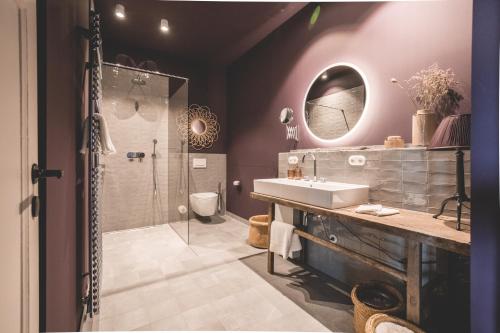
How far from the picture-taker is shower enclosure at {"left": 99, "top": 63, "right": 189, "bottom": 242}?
3330 millimetres

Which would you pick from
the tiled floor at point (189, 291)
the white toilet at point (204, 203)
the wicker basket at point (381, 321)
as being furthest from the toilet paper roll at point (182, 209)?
the wicker basket at point (381, 321)

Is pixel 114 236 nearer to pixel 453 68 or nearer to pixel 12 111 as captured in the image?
pixel 12 111

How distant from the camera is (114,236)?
10.6ft

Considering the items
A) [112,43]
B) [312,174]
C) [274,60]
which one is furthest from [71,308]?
[112,43]

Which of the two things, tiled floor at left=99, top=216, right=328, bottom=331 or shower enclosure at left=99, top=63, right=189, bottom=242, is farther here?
shower enclosure at left=99, top=63, right=189, bottom=242

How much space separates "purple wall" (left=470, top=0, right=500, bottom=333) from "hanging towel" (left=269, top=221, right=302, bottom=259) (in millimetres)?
1403

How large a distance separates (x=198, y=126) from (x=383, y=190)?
321 centimetres

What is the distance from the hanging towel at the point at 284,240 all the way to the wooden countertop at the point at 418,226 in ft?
1.69

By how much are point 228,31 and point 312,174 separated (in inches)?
90.7

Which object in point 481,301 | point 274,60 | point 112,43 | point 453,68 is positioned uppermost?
point 112,43

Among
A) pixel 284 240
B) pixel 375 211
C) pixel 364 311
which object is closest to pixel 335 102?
pixel 375 211

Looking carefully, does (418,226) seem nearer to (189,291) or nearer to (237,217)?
(189,291)

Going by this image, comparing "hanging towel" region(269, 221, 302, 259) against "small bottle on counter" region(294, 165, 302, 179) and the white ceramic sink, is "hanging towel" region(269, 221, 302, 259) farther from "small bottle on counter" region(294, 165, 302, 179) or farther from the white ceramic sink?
"small bottle on counter" region(294, 165, 302, 179)

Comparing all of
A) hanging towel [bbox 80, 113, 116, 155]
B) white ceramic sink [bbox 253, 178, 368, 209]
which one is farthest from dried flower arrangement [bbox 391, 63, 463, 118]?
hanging towel [bbox 80, 113, 116, 155]
